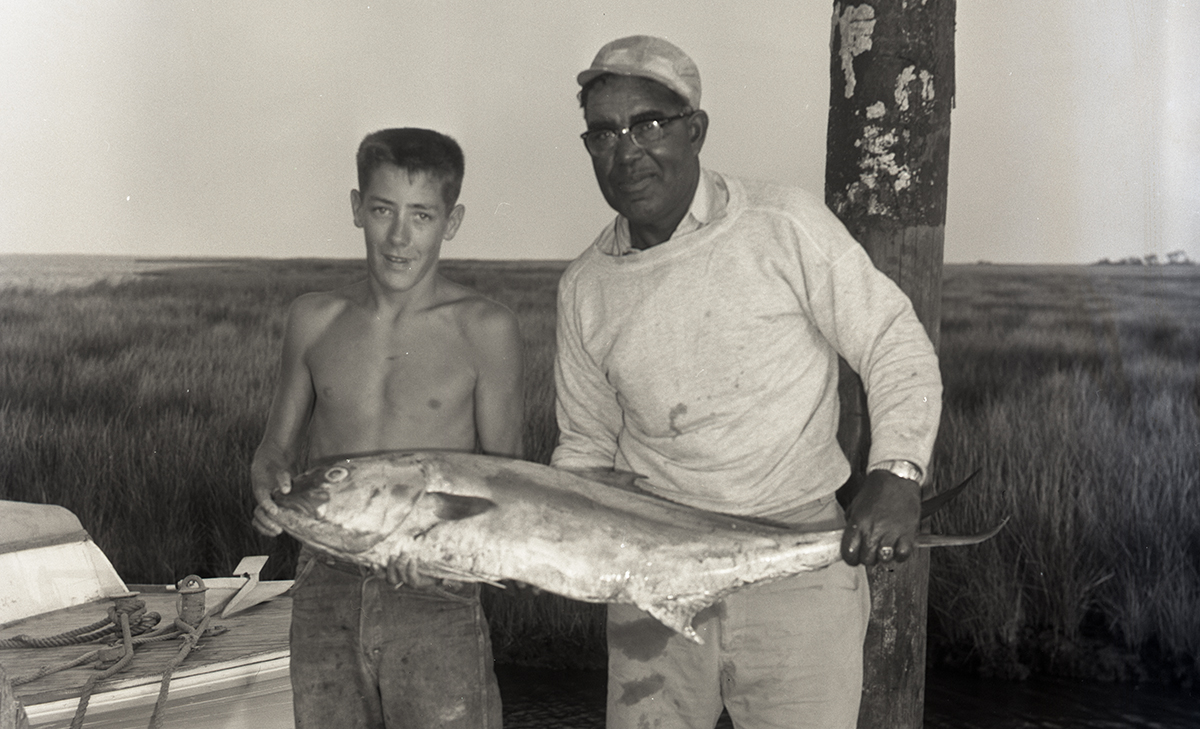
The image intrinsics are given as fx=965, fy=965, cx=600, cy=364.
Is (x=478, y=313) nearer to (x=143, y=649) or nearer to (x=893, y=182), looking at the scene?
(x=893, y=182)

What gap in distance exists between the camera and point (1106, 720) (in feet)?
16.6

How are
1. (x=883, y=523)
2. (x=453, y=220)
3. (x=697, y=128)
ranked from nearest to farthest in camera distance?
(x=883, y=523)
(x=697, y=128)
(x=453, y=220)

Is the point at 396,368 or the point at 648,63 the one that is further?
the point at 396,368

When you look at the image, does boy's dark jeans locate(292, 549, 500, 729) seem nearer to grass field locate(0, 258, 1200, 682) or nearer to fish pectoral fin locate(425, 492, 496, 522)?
fish pectoral fin locate(425, 492, 496, 522)

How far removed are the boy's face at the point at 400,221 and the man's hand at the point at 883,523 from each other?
137 cm

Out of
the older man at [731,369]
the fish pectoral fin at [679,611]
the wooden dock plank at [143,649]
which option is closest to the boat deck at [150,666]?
the wooden dock plank at [143,649]

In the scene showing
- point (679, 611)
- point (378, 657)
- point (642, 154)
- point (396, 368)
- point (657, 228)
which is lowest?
point (378, 657)

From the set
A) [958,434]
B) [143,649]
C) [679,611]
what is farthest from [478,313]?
[958,434]

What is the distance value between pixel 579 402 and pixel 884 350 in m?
0.82

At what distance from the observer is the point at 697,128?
90.6 inches

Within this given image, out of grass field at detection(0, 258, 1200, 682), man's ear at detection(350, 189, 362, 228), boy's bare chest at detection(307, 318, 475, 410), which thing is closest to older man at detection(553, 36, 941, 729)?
boy's bare chest at detection(307, 318, 475, 410)

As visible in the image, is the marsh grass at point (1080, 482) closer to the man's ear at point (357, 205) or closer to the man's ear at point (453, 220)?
the man's ear at point (453, 220)

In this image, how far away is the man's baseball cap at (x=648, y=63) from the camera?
7.20ft

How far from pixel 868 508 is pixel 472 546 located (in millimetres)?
804
